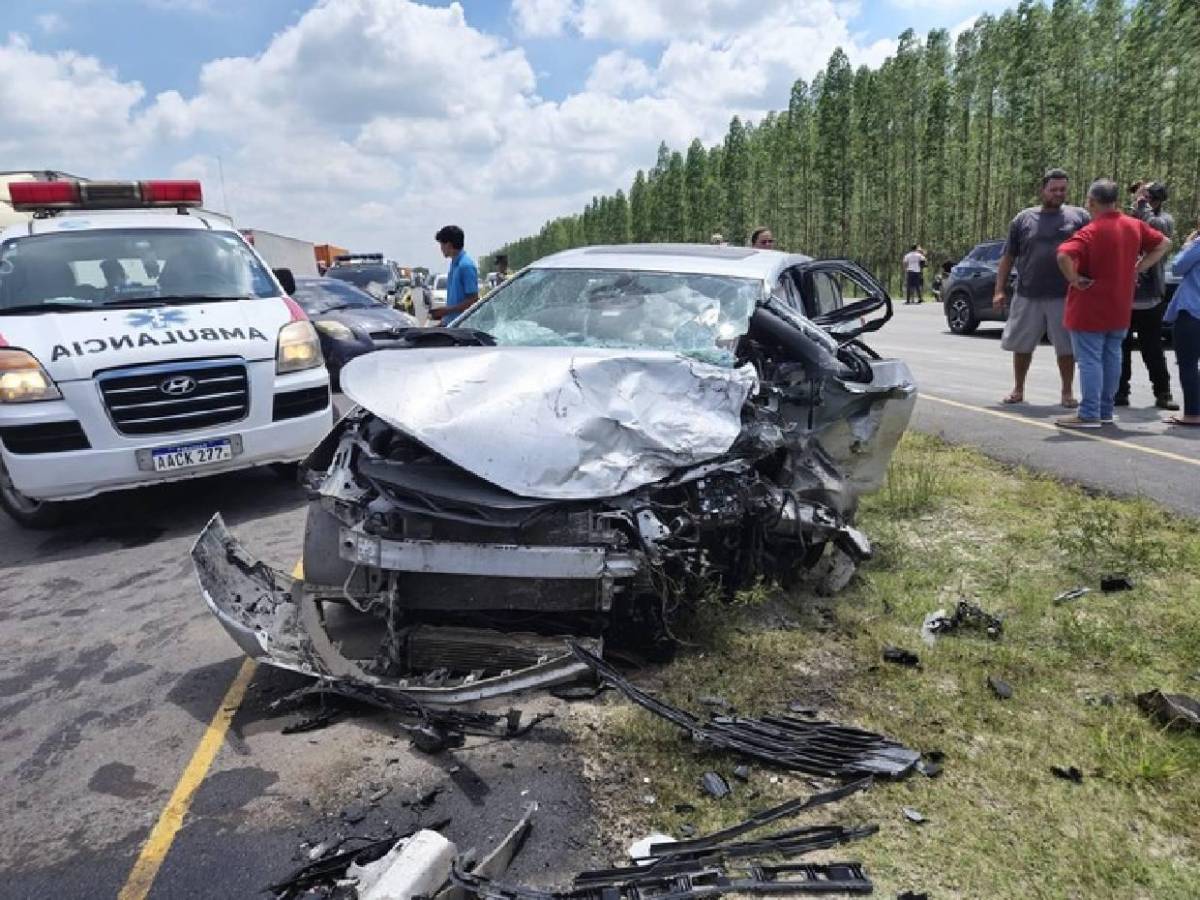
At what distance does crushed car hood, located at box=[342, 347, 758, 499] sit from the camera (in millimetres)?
3121

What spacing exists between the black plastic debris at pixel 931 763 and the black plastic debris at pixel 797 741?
0.09ft

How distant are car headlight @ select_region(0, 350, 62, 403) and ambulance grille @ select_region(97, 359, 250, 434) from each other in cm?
29

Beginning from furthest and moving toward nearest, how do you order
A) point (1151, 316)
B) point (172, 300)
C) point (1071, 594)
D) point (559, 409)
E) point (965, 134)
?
point (965, 134)
point (1151, 316)
point (172, 300)
point (1071, 594)
point (559, 409)

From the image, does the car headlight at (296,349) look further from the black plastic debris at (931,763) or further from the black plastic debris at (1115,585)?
the black plastic debris at (1115,585)

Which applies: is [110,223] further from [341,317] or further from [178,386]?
[341,317]

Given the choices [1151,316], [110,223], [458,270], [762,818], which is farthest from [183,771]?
[1151,316]

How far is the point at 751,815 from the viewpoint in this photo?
99.3 inches

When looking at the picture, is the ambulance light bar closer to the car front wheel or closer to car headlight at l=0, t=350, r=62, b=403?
car headlight at l=0, t=350, r=62, b=403

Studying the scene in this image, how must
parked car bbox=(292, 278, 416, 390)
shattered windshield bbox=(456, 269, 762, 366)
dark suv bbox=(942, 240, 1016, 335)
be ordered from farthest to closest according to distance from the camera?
dark suv bbox=(942, 240, 1016, 335)
parked car bbox=(292, 278, 416, 390)
shattered windshield bbox=(456, 269, 762, 366)

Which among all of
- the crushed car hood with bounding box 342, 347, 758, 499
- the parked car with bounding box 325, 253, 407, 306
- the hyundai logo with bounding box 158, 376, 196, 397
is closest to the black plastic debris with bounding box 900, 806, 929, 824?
the crushed car hood with bounding box 342, 347, 758, 499

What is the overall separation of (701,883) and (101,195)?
25.0ft

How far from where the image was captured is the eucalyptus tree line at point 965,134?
31.8 meters

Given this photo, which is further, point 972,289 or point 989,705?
point 972,289

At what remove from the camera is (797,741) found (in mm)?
2838
